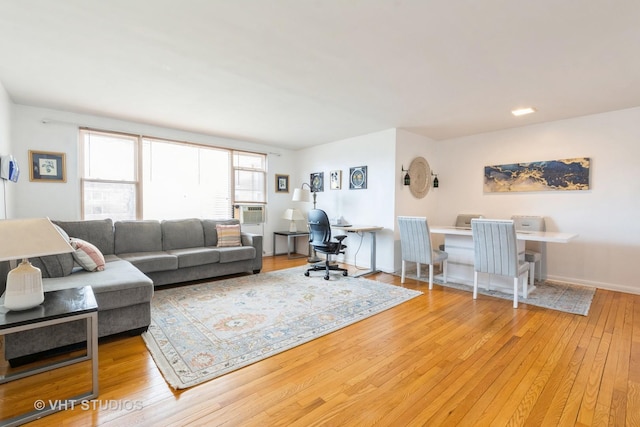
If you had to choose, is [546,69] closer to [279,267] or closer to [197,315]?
[197,315]

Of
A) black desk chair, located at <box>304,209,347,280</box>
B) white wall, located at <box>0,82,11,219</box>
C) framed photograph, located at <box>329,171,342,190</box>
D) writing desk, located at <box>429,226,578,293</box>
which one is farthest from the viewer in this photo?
framed photograph, located at <box>329,171,342,190</box>

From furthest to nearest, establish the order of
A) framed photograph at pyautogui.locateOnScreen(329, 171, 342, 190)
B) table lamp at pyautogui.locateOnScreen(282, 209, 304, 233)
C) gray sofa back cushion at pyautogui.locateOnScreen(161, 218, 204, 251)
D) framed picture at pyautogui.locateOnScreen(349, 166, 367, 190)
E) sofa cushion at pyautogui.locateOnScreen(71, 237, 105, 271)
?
table lamp at pyautogui.locateOnScreen(282, 209, 304, 233), framed photograph at pyautogui.locateOnScreen(329, 171, 342, 190), framed picture at pyautogui.locateOnScreen(349, 166, 367, 190), gray sofa back cushion at pyautogui.locateOnScreen(161, 218, 204, 251), sofa cushion at pyautogui.locateOnScreen(71, 237, 105, 271)

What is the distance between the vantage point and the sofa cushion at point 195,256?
3836 mm

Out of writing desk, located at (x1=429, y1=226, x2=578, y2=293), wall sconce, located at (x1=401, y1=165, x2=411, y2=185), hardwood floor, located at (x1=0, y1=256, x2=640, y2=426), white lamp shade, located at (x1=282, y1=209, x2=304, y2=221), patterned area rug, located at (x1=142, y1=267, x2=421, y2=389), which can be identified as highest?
wall sconce, located at (x1=401, y1=165, x2=411, y2=185)

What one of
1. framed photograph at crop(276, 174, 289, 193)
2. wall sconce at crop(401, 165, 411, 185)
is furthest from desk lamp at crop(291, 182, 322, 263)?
wall sconce at crop(401, 165, 411, 185)

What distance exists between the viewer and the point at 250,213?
5.77 metres

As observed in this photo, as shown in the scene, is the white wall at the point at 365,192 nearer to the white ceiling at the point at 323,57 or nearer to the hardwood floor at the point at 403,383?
the white ceiling at the point at 323,57

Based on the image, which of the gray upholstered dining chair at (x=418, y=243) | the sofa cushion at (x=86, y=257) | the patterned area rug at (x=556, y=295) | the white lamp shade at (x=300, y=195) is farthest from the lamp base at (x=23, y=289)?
the white lamp shade at (x=300, y=195)

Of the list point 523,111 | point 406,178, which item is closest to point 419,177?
point 406,178

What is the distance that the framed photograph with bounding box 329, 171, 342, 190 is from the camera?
5.62 m

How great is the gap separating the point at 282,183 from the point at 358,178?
1869 mm

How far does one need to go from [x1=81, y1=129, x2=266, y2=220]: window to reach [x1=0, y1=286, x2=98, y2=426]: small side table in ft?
9.78

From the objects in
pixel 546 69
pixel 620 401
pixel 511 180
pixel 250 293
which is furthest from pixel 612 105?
pixel 250 293

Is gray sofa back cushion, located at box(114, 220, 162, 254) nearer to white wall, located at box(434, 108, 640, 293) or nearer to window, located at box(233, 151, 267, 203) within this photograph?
window, located at box(233, 151, 267, 203)
